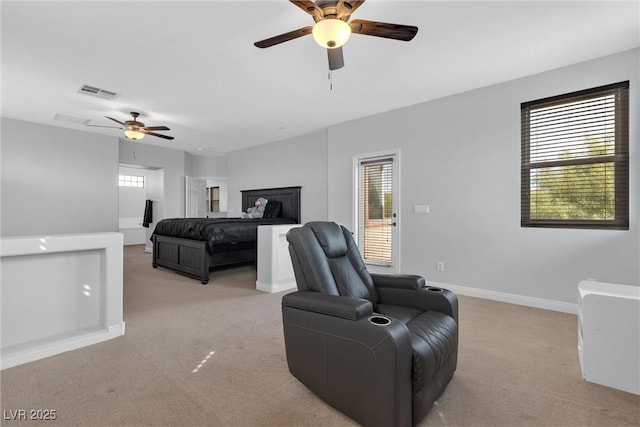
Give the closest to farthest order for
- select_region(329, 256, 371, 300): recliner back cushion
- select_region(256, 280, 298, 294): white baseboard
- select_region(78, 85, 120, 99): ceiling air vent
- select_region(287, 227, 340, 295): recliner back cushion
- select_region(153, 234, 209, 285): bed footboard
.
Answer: select_region(287, 227, 340, 295): recliner back cushion → select_region(329, 256, 371, 300): recliner back cushion → select_region(78, 85, 120, 99): ceiling air vent → select_region(256, 280, 298, 294): white baseboard → select_region(153, 234, 209, 285): bed footboard

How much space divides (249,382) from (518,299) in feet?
10.6

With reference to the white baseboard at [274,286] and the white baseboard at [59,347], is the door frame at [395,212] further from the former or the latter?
the white baseboard at [59,347]

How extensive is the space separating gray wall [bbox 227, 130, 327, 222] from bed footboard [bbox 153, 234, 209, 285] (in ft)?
7.81

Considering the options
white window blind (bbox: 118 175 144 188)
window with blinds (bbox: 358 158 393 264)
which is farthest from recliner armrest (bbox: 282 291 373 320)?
white window blind (bbox: 118 175 144 188)

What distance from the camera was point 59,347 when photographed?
2.26 metres

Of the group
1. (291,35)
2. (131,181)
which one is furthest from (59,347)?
(131,181)

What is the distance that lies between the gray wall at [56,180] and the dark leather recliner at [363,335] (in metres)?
6.39

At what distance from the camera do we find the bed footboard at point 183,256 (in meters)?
4.52

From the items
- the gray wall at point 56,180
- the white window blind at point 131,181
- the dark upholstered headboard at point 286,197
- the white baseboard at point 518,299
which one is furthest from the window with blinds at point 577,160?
the white window blind at point 131,181

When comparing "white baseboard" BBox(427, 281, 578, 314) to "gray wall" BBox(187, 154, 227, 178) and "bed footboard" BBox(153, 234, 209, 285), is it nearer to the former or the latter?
"bed footboard" BBox(153, 234, 209, 285)

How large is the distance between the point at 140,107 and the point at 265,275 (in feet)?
10.7

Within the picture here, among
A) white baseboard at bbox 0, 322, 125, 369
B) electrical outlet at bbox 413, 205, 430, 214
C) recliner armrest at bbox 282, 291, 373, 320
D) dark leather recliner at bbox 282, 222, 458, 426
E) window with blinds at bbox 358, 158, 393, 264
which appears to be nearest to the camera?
dark leather recliner at bbox 282, 222, 458, 426

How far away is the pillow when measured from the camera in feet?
21.9

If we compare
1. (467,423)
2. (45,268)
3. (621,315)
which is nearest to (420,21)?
(621,315)
